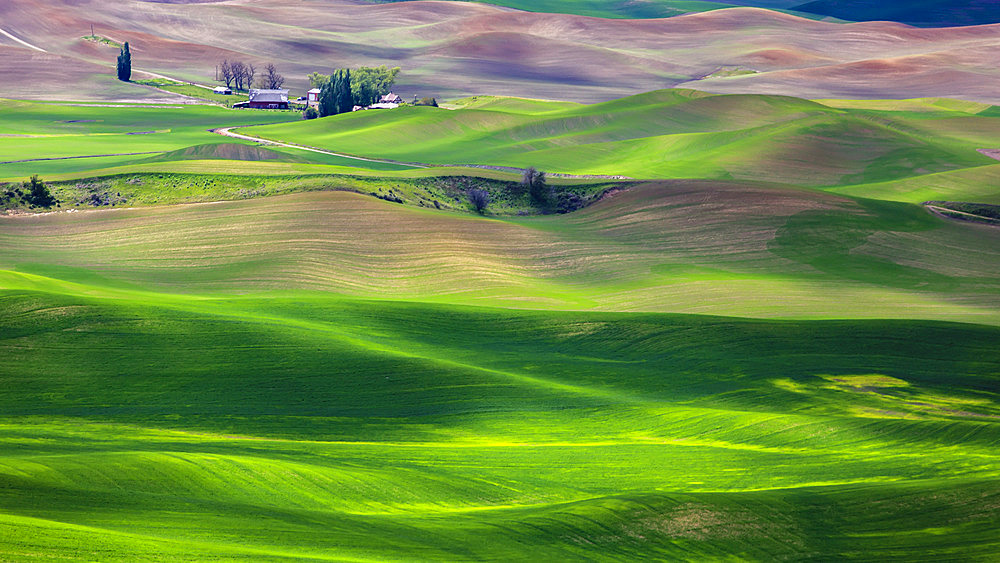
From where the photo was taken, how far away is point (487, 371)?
126 feet

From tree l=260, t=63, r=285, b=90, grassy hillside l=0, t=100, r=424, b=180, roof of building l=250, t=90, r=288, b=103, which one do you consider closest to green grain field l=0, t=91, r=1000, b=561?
grassy hillside l=0, t=100, r=424, b=180

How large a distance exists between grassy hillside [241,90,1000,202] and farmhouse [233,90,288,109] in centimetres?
3332

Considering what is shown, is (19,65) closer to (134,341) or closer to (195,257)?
(195,257)

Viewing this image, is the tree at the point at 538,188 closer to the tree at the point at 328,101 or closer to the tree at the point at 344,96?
the tree at the point at 328,101

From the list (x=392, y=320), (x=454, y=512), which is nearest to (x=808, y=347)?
(x=392, y=320)

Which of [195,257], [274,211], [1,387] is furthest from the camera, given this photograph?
[274,211]

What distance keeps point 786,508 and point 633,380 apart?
13.9 metres

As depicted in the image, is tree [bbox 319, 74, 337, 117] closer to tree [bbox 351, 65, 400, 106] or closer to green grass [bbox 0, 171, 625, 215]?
tree [bbox 351, 65, 400, 106]

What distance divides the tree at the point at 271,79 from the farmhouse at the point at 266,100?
18.0 metres

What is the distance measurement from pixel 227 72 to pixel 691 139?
107m

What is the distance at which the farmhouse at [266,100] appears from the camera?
158 meters

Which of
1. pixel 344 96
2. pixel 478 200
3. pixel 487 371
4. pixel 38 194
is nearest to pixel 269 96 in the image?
pixel 344 96

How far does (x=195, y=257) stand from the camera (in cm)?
5694

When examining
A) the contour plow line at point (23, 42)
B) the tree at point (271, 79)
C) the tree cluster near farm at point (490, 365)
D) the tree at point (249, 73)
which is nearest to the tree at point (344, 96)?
the tree at point (271, 79)
